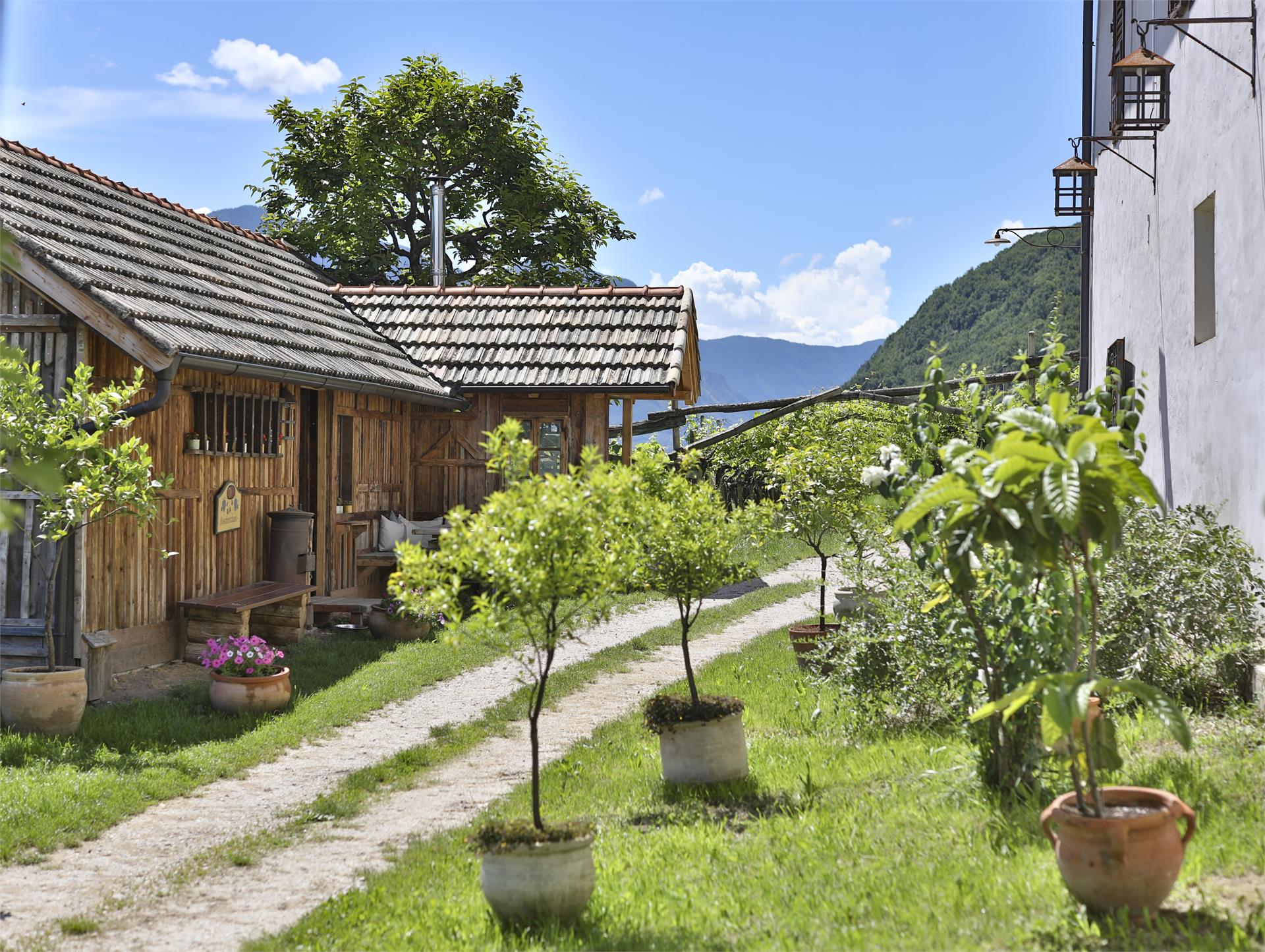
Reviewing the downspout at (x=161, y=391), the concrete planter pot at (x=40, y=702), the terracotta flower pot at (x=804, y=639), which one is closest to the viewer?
the concrete planter pot at (x=40, y=702)

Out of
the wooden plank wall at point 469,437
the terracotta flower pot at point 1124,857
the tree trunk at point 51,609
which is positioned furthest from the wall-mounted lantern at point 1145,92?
the tree trunk at point 51,609

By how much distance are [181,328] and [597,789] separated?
560cm

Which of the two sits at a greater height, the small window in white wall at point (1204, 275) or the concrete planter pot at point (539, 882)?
the small window in white wall at point (1204, 275)

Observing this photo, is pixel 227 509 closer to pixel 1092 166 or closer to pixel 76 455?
pixel 76 455

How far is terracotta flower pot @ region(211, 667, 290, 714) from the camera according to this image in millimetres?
8555

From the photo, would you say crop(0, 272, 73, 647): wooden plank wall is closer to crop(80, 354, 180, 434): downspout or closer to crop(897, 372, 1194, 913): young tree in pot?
crop(80, 354, 180, 434): downspout

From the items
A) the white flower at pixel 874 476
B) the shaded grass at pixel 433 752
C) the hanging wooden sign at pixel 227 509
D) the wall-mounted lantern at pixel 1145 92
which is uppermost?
the wall-mounted lantern at pixel 1145 92

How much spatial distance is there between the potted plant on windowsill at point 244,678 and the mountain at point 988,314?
3375 centimetres

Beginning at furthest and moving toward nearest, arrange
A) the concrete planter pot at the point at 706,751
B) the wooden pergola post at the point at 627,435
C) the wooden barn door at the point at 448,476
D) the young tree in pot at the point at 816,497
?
the wooden pergola post at the point at 627,435
the wooden barn door at the point at 448,476
the young tree in pot at the point at 816,497
the concrete planter pot at the point at 706,751

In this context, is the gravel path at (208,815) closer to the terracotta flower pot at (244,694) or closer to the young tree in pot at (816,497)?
the terracotta flower pot at (244,694)

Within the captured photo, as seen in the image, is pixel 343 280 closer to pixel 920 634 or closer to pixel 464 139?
pixel 464 139

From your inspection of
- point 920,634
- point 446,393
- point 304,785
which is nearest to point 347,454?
point 446,393

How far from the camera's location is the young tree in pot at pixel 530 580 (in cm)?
457

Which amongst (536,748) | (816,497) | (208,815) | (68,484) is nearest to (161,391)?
(68,484)
